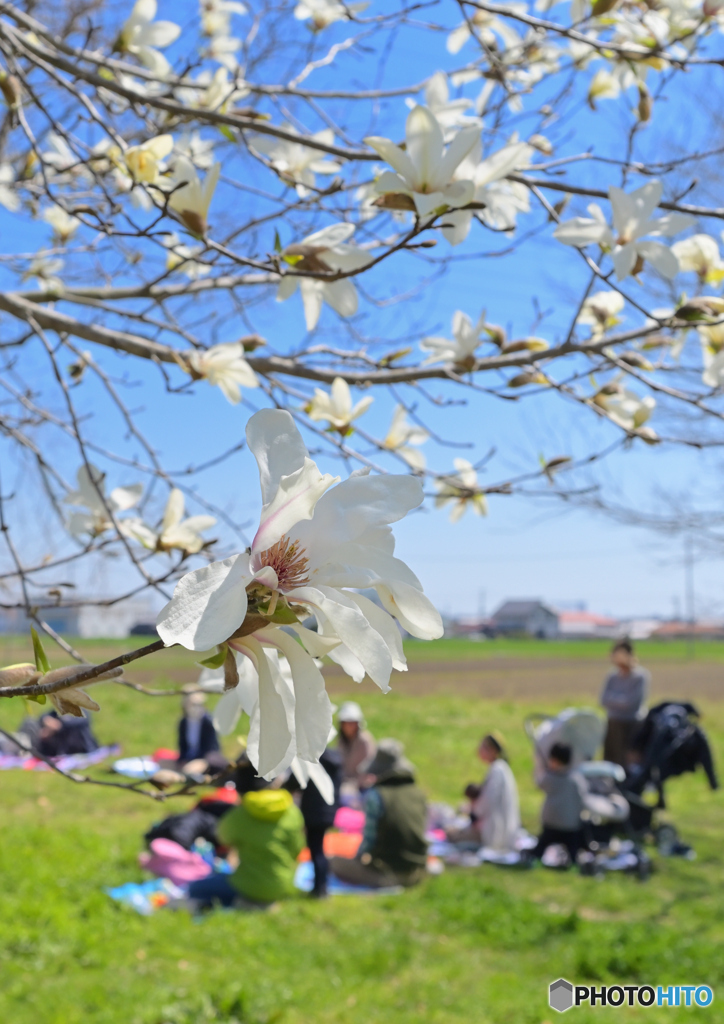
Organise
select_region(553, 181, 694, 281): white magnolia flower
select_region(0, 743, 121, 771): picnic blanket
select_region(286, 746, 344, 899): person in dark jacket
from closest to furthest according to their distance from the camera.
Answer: select_region(553, 181, 694, 281): white magnolia flower < select_region(286, 746, 344, 899): person in dark jacket < select_region(0, 743, 121, 771): picnic blanket

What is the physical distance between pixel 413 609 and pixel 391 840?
14.4 ft

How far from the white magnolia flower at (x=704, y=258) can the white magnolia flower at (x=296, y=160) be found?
2.40 feet

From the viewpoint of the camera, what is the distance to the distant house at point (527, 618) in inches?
2690

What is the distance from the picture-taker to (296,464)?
71 centimetres

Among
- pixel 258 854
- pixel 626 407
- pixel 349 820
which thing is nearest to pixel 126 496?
pixel 626 407

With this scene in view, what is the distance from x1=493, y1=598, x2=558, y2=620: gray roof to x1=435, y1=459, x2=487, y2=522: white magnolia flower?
68820 mm

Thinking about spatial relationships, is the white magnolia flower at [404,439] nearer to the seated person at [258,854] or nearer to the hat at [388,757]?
the seated person at [258,854]

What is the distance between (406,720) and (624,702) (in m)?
4.69

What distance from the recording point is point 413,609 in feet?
2.31

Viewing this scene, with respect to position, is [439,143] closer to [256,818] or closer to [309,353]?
[309,353]

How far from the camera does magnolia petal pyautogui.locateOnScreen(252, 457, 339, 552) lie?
0.67 meters

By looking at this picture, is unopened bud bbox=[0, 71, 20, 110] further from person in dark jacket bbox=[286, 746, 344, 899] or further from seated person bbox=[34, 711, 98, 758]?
seated person bbox=[34, 711, 98, 758]

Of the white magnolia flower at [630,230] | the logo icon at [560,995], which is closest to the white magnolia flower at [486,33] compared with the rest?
A: the white magnolia flower at [630,230]

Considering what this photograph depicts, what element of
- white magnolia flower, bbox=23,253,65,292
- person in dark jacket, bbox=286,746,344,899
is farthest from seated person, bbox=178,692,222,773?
white magnolia flower, bbox=23,253,65,292
